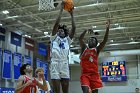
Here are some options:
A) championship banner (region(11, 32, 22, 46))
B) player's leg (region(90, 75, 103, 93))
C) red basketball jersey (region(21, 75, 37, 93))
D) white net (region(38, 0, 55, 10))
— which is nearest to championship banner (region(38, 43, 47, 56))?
championship banner (region(11, 32, 22, 46))

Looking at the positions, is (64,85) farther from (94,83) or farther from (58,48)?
(94,83)

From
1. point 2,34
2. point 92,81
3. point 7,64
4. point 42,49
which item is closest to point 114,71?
point 42,49

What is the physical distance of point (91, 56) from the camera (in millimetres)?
5211

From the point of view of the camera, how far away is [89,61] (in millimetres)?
5184

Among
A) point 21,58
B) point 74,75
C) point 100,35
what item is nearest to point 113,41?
point 100,35

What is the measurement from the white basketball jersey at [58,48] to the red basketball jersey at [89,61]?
804 mm

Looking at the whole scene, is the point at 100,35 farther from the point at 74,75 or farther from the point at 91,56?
the point at 91,56

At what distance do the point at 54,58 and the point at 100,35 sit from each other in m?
14.9

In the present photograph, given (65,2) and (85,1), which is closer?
(65,2)

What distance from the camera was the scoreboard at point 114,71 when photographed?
21.0 meters

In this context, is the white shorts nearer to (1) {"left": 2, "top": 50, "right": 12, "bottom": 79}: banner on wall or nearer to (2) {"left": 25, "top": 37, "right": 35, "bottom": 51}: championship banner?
(1) {"left": 2, "top": 50, "right": 12, "bottom": 79}: banner on wall

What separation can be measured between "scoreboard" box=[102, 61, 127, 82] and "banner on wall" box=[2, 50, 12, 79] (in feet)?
29.0

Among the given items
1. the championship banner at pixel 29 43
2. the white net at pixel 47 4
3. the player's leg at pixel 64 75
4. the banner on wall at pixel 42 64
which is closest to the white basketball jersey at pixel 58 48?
the player's leg at pixel 64 75

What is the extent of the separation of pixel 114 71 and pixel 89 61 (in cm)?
1623
